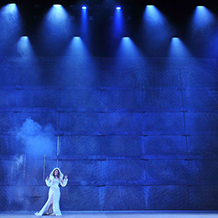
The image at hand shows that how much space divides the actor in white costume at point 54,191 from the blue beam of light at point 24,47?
446 centimetres

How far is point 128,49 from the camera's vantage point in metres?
9.34

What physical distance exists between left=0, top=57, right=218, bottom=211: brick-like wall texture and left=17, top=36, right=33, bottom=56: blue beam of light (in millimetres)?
224

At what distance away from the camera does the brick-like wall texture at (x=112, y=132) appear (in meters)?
8.25

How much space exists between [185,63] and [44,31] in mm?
5423

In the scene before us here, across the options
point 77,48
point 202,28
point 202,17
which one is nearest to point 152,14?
point 202,17

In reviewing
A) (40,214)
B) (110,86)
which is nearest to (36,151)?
(40,214)

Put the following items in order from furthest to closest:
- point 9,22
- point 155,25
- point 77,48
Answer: point 77,48 < point 155,25 < point 9,22

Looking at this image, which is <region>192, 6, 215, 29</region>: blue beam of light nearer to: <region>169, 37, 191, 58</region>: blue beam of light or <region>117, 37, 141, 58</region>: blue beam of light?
<region>169, 37, 191, 58</region>: blue beam of light

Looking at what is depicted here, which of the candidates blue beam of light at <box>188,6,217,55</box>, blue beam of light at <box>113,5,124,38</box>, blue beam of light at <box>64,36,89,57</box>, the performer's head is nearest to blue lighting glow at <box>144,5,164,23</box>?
blue beam of light at <box>113,5,124,38</box>

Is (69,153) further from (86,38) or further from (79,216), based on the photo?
(86,38)

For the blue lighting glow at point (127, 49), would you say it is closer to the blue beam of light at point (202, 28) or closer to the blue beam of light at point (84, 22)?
the blue beam of light at point (84, 22)

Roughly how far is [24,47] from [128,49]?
3.90m

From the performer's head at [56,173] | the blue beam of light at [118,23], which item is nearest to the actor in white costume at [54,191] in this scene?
the performer's head at [56,173]

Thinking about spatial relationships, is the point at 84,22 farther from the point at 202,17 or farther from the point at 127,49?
the point at 202,17
